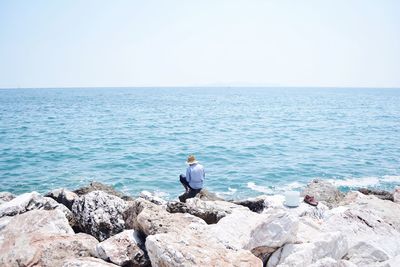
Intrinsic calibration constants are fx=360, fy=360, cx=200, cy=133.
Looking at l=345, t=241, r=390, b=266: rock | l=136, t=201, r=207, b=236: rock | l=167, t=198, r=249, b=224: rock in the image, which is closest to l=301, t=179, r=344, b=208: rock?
l=167, t=198, r=249, b=224: rock

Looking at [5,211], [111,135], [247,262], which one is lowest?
[111,135]

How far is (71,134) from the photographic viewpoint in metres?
34.5

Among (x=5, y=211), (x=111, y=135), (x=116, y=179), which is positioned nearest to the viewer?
(x=5, y=211)

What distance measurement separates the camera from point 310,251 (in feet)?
17.6

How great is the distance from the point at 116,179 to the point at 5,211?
10.5 meters

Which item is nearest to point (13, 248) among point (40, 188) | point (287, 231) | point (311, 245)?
point (287, 231)

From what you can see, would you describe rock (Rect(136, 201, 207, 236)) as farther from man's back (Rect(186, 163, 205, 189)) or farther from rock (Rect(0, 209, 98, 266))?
man's back (Rect(186, 163, 205, 189))

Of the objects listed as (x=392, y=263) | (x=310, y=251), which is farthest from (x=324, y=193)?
(x=310, y=251)

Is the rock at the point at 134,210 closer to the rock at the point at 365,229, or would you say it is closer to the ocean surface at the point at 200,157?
the rock at the point at 365,229

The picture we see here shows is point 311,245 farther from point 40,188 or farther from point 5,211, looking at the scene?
point 40,188

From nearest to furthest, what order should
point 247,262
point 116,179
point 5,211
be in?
point 247,262 → point 5,211 → point 116,179

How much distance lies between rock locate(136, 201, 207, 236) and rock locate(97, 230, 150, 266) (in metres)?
0.29

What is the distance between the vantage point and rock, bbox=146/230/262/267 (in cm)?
454

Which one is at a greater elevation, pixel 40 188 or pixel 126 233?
pixel 126 233
